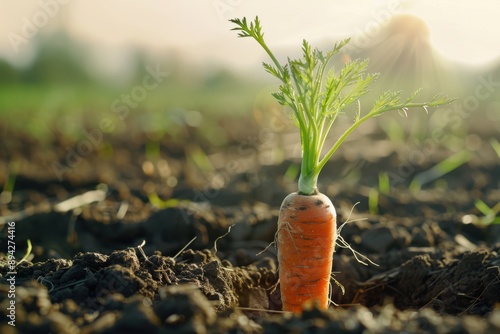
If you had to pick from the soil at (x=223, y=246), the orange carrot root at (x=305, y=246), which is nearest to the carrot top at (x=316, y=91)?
the orange carrot root at (x=305, y=246)

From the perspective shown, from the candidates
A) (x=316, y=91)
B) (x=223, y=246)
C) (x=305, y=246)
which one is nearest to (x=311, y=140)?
(x=316, y=91)

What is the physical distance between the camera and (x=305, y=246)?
9.62ft

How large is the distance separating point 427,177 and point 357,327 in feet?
17.7

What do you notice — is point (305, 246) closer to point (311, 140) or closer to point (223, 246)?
point (311, 140)

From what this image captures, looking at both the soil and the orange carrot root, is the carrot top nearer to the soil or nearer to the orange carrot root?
the orange carrot root

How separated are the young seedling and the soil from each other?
15cm

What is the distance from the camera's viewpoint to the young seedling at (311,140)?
8.88 ft

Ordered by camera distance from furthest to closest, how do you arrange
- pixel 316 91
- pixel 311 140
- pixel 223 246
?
pixel 223 246 < pixel 311 140 < pixel 316 91

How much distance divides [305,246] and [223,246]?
1117mm

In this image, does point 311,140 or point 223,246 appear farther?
point 223,246

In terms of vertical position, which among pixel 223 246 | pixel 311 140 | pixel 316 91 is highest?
pixel 316 91

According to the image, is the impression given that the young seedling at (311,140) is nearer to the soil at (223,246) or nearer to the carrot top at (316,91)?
the carrot top at (316,91)

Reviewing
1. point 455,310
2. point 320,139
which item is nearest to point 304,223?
point 320,139

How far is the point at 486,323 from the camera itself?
1.86 m
